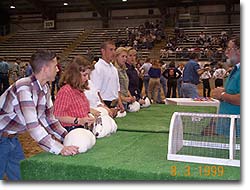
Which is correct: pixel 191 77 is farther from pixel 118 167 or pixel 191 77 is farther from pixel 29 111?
pixel 29 111

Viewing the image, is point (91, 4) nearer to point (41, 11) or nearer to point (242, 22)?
point (41, 11)

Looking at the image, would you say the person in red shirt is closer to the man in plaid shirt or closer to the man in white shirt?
the man in plaid shirt

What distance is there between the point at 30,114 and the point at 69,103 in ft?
1.69

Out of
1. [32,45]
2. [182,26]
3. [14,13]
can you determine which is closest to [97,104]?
[182,26]

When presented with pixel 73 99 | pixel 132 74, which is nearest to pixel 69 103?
pixel 73 99

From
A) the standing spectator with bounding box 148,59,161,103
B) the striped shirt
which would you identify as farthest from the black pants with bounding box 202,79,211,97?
the striped shirt

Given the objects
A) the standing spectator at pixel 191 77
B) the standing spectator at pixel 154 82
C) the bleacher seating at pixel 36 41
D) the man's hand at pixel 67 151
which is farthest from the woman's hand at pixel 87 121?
the bleacher seating at pixel 36 41

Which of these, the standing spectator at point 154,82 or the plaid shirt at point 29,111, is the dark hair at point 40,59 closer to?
the plaid shirt at point 29,111

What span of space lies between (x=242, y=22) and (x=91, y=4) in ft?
63.8

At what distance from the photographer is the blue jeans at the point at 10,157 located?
6.70 ft

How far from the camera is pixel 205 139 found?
7.79 feet

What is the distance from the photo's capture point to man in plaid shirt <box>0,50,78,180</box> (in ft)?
6.07

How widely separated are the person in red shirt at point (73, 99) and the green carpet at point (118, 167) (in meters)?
0.20

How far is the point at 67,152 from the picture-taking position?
6.85 feet
